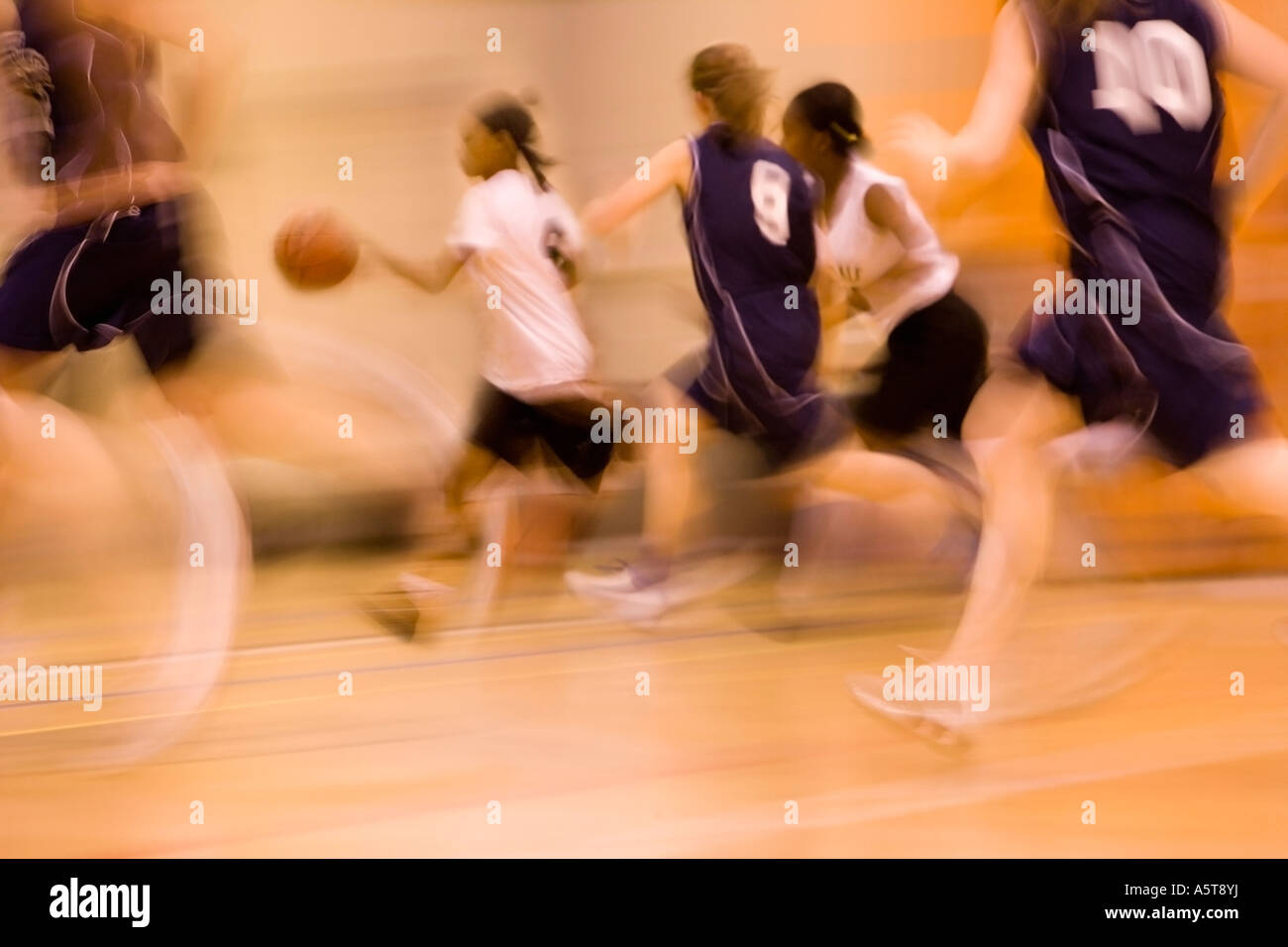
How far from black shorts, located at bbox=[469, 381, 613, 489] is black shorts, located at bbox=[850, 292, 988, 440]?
0.73 m

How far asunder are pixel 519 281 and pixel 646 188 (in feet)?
1.27

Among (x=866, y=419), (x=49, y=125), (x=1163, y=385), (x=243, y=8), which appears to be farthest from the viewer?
(x=243, y=8)

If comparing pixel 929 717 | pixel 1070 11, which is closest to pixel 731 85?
pixel 1070 11

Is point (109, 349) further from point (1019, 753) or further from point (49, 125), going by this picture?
point (1019, 753)

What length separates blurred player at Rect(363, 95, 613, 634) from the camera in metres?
3.59

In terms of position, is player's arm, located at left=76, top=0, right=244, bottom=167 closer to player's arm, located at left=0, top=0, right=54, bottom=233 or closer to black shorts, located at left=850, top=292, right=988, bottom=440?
player's arm, located at left=0, top=0, right=54, bottom=233

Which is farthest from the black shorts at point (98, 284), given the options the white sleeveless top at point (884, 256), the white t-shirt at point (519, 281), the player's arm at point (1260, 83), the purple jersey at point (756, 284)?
the player's arm at point (1260, 83)

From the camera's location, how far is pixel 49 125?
2.88 meters

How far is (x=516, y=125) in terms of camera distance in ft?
11.9

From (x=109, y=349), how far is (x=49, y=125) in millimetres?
1015

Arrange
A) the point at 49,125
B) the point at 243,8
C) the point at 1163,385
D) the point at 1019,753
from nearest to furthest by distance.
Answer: the point at 1163,385 → the point at 49,125 → the point at 1019,753 → the point at 243,8

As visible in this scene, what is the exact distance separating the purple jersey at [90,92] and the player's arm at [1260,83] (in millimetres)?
1952
